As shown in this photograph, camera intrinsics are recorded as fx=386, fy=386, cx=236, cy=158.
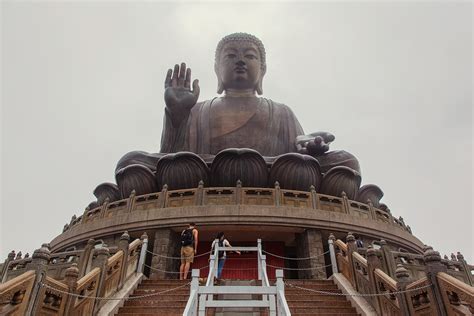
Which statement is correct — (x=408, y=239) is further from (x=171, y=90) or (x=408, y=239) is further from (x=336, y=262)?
(x=171, y=90)

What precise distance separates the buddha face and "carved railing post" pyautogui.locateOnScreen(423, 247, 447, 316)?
1435 centimetres


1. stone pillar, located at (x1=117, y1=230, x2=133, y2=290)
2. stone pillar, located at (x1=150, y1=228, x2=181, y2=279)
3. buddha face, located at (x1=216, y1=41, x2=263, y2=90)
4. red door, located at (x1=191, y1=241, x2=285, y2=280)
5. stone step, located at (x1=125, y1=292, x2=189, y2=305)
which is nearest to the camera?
stone step, located at (x1=125, y1=292, x2=189, y2=305)

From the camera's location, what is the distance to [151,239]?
10.5 meters

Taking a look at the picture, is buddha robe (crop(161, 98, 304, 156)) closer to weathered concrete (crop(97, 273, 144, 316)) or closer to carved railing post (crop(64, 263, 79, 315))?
weathered concrete (crop(97, 273, 144, 316))

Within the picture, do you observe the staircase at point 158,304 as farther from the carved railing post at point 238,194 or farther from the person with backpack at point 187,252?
the carved railing post at point 238,194

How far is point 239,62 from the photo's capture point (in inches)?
703

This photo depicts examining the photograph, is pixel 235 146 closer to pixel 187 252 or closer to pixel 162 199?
pixel 162 199

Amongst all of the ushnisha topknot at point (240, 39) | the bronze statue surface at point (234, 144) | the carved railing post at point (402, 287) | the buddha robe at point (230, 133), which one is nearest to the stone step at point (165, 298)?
the carved railing post at point (402, 287)

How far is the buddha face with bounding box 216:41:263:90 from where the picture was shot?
1778 cm

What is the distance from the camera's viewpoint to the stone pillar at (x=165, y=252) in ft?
29.0

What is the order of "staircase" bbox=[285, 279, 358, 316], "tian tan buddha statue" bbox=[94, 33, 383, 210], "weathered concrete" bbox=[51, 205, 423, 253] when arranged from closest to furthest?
1. "staircase" bbox=[285, 279, 358, 316]
2. "weathered concrete" bbox=[51, 205, 423, 253]
3. "tian tan buddha statue" bbox=[94, 33, 383, 210]

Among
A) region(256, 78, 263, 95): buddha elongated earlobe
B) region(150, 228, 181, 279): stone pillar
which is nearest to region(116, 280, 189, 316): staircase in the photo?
region(150, 228, 181, 279): stone pillar

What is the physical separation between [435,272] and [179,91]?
1251 centimetres

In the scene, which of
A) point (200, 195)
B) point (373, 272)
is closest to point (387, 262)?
point (373, 272)
